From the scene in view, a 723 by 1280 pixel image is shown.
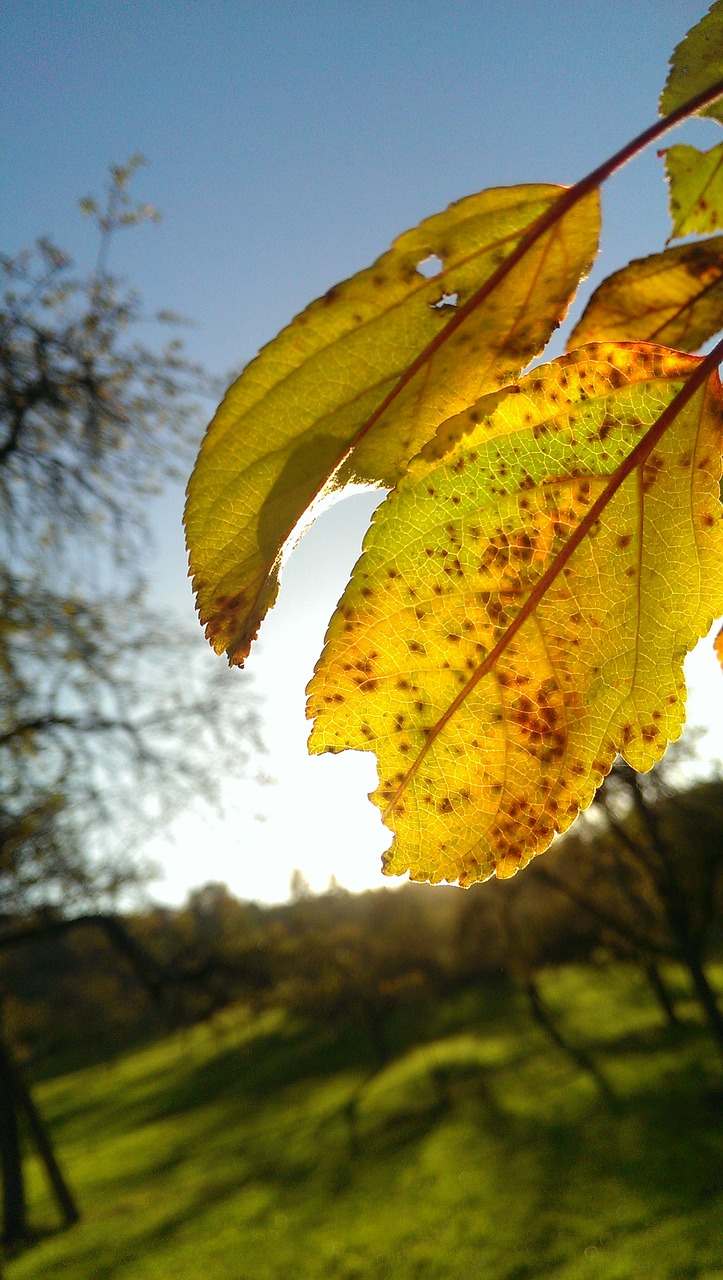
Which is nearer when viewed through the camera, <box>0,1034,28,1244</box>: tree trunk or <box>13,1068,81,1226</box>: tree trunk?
<box>13,1068,81,1226</box>: tree trunk

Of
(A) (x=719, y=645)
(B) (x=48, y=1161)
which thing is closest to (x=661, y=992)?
(B) (x=48, y=1161)

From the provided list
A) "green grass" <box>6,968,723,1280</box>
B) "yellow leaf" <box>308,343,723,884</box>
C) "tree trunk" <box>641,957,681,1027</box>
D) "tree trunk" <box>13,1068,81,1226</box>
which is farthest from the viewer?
"tree trunk" <box>641,957,681,1027</box>

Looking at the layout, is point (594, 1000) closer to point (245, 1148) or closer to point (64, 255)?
point (245, 1148)

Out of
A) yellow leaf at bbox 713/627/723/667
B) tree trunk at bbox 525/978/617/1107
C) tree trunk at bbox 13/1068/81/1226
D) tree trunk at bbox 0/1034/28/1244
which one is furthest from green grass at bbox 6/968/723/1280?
yellow leaf at bbox 713/627/723/667

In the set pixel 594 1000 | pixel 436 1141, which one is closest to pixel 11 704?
pixel 436 1141

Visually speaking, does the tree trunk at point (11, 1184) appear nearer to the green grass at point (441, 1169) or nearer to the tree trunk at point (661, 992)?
the green grass at point (441, 1169)

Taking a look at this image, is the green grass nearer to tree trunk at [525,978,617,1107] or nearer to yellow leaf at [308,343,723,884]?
tree trunk at [525,978,617,1107]
